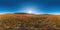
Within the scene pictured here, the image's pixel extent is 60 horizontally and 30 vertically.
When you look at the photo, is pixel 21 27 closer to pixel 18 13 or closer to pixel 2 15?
pixel 18 13

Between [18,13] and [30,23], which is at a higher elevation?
[18,13]

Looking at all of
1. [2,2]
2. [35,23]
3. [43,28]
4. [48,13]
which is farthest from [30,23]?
[2,2]

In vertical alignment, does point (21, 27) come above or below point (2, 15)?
below

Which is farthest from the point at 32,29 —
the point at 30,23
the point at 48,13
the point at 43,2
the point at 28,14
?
the point at 43,2

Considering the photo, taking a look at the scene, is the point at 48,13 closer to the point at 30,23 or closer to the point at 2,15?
the point at 30,23

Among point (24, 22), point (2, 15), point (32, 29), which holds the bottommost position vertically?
point (32, 29)

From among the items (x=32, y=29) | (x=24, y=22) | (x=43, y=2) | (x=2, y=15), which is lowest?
(x=32, y=29)
